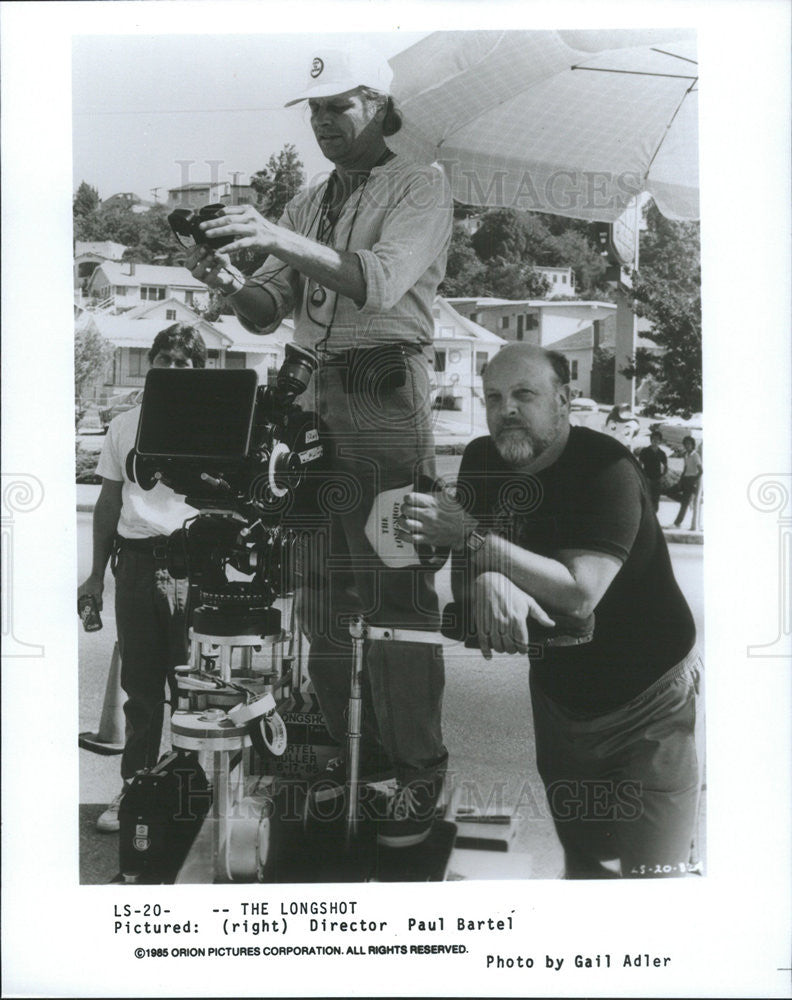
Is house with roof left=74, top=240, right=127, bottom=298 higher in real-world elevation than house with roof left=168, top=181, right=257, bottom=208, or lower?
lower

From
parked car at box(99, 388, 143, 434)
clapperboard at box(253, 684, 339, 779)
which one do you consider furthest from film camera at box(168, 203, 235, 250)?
clapperboard at box(253, 684, 339, 779)

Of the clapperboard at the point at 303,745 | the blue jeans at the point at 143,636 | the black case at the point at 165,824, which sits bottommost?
the black case at the point at 165,824

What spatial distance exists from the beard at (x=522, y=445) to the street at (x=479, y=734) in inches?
16.1

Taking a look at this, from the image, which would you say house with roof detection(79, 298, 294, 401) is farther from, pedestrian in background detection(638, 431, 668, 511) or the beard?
pedestrian in background detection(638, 431, 668, 511)

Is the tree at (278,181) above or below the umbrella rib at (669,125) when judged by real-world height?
below

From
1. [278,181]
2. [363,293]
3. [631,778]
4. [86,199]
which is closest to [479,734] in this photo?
[631,778]

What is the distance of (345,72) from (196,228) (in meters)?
0.65

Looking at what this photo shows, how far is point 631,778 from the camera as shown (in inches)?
117

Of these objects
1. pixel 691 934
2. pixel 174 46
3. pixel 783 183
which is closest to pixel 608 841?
pixel 691 934

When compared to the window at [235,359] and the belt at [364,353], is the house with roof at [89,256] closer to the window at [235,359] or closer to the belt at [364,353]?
the window at [235,359]

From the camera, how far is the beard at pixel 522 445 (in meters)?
2.91

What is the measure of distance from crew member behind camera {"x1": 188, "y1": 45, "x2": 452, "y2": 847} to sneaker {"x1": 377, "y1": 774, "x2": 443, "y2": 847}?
1.29ft

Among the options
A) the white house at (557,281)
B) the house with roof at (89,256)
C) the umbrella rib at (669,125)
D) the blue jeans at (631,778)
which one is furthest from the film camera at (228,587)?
the umbrella rib at (669,125)

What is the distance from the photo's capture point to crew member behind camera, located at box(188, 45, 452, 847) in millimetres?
2881
